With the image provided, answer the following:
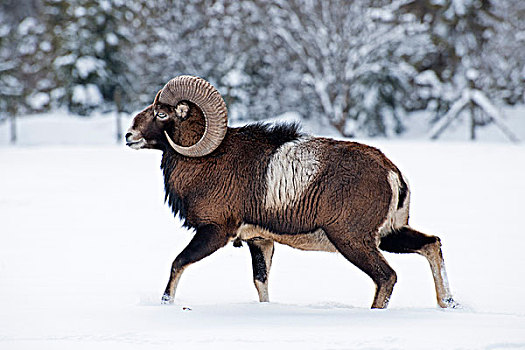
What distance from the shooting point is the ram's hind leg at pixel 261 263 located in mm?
6789

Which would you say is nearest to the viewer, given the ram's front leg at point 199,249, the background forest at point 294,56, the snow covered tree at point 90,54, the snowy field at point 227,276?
the snowy field at point 227,276

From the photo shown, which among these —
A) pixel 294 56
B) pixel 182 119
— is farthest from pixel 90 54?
pixel 182 119

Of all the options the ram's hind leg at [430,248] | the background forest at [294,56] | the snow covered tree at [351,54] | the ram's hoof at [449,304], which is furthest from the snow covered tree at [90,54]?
the ram's hoof at [449,304]

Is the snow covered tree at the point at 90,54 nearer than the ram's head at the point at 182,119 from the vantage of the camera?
No

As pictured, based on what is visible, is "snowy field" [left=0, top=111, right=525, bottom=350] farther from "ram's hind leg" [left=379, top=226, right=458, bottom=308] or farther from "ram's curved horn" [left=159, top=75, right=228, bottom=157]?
"ram's curved horn" [left=159, top=75, right=228, bottom=157]

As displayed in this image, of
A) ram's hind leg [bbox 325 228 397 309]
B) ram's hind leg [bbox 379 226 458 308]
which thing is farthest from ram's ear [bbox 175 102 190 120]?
ram's hind leg [bbox 379 226 458 308]

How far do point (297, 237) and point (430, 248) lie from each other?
3.84 feet

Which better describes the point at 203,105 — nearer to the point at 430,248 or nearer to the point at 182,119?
the point at 182,119

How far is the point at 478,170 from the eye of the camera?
1611 centimetres

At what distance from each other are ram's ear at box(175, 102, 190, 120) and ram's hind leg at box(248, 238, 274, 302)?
1323 millimetres

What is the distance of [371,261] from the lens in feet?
19.8

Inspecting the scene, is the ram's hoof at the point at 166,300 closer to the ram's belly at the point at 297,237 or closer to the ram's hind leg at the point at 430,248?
the ram's belly at the point at 297,237

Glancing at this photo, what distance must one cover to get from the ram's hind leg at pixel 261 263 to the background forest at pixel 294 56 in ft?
73.2

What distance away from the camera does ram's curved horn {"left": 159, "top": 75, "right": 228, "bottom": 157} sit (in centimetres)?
654
